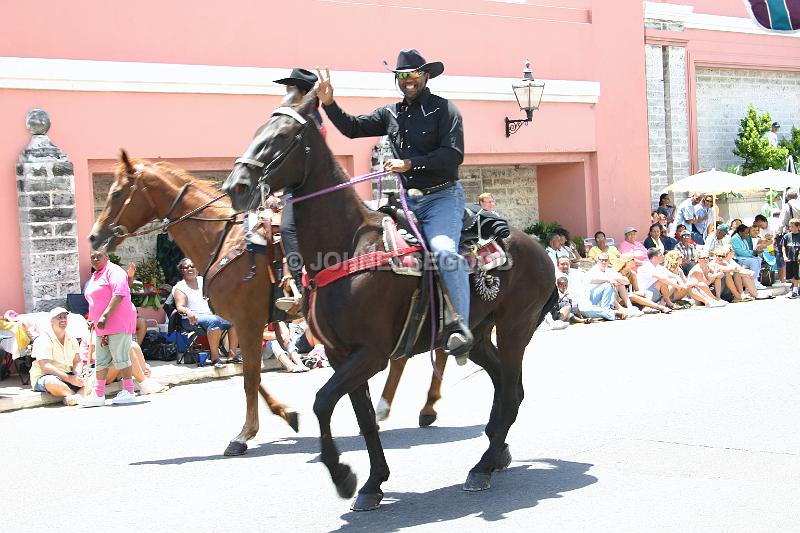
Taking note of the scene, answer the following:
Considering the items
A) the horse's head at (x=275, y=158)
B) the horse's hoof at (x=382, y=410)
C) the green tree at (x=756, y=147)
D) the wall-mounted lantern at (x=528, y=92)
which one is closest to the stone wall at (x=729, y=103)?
the green tree at (x=756, y=147)

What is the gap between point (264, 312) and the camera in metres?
8.80

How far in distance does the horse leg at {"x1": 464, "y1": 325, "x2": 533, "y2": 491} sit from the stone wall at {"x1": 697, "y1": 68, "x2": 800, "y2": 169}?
62.3 feet

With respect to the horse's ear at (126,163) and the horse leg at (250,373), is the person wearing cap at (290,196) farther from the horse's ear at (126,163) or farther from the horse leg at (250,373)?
the horse's ear at (126,163)

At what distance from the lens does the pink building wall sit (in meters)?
14.2

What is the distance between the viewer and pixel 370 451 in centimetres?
639

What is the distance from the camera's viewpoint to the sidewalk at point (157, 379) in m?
11.4

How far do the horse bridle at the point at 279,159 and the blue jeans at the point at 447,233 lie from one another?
952 millimetres

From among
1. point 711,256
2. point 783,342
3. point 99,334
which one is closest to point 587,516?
point 99,334

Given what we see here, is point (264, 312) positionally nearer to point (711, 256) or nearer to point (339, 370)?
point (339, 370)

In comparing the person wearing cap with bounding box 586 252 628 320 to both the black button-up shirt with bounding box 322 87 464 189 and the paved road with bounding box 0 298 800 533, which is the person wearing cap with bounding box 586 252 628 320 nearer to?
the paved road with bounding box 0 298 800 533

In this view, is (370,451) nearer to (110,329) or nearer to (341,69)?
(110,329)

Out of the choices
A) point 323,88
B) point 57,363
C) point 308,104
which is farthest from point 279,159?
point 57,363

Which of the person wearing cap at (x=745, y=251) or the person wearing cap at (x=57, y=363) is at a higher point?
the person wearing cap at (x=745, y=251)

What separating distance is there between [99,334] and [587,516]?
6.97 m
